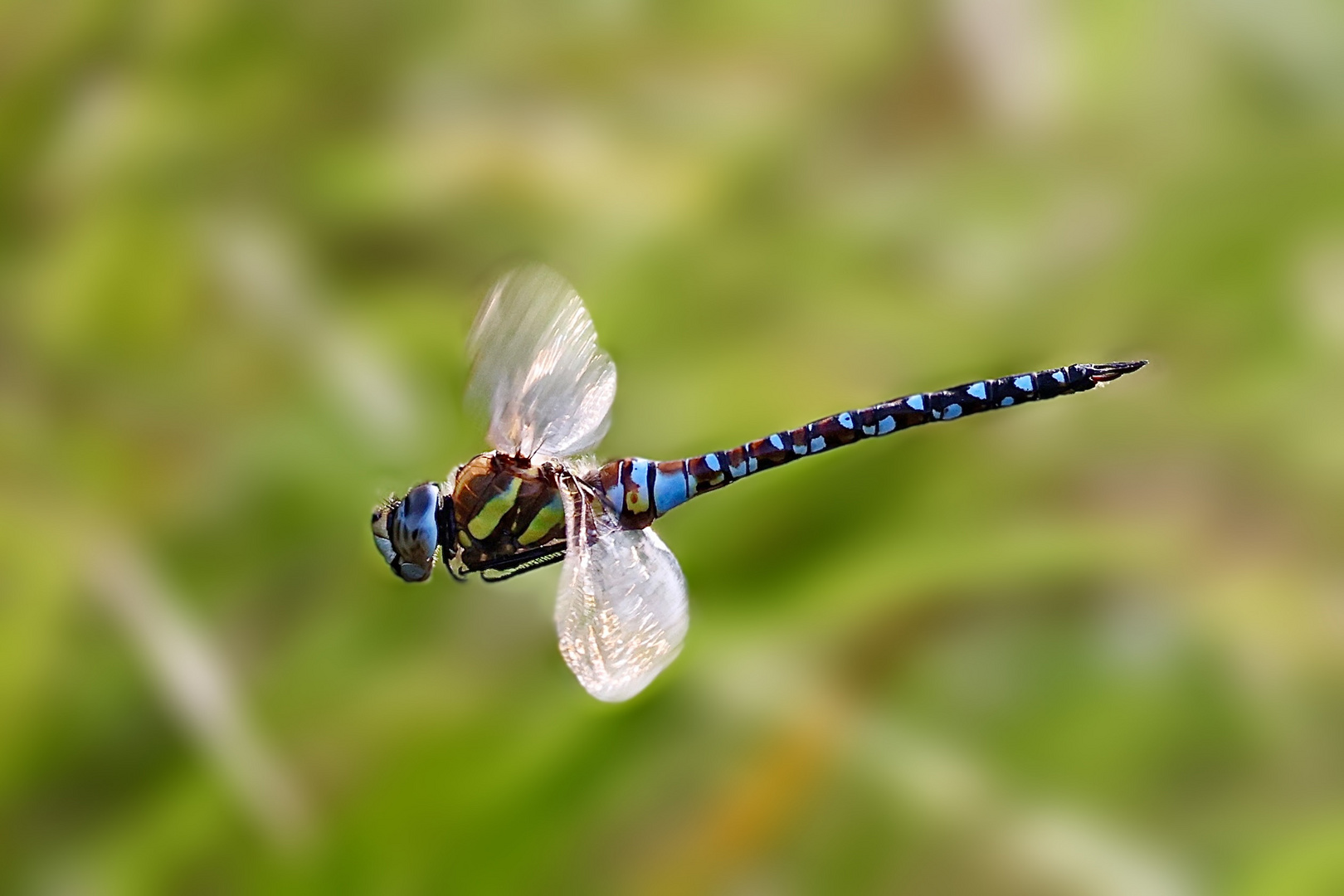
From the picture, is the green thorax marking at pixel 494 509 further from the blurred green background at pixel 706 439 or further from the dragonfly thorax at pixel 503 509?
the blurred green background at pixel 706 439

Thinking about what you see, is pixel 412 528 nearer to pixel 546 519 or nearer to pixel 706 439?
pixel 546 519

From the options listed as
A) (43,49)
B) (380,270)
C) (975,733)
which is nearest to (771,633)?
(975,733)

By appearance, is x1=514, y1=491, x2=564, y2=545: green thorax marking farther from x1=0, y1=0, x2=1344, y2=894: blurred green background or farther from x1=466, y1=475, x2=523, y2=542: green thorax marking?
x1=0, y1=0, x2=1344, y2=894: blurred green background

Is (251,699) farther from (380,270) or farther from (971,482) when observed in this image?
(971,482)

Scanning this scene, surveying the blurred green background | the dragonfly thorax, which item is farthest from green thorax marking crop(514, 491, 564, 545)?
the blurred green background

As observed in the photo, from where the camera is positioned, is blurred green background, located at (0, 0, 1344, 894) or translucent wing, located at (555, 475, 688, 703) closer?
translucent wing, located at (555, 475, 688, 703)

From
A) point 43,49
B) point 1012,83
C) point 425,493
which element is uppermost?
point 43,49
